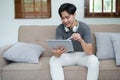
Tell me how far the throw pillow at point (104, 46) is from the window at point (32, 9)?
1168mm

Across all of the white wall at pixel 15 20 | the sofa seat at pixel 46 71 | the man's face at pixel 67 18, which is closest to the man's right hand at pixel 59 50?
the sofa seat at pixel 46 71

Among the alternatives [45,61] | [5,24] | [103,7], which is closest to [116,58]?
[45,61]

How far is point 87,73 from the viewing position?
240 centimetres

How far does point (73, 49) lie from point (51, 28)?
1.84ft

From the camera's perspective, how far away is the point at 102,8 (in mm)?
3736

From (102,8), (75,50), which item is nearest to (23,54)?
(75,50)

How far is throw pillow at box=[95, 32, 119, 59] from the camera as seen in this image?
276cm

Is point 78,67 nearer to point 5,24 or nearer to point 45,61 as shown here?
point 45,61

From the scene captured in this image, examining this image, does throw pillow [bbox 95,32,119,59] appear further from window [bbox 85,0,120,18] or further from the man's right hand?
window [bbox 85,0,120,18]

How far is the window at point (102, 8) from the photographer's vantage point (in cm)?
372

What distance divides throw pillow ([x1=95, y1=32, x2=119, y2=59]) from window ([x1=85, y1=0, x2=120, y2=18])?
93 cm

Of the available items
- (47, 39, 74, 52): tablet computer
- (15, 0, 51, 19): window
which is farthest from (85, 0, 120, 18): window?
(47, 39, 74, 52): tablet computer

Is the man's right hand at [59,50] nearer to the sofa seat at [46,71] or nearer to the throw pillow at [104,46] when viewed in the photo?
the sofa seat at [46,71]

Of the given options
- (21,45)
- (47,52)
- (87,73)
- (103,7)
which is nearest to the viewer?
(87,73)
